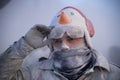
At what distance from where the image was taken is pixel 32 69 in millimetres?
1763

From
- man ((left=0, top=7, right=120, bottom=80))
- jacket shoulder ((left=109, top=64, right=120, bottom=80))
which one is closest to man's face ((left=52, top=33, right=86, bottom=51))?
man ((left=0, top=7, right=120, bottom=80))

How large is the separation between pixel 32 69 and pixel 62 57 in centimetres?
24

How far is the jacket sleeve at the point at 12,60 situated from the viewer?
5.45ft

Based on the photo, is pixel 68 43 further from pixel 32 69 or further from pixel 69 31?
pixel 32 69

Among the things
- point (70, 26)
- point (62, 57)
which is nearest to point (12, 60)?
point (62, 57)

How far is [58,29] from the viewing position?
172 centimetres

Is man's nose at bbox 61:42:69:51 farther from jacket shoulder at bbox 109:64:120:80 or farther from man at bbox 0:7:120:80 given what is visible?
jacket shoulder at bbox 109:64:120:80

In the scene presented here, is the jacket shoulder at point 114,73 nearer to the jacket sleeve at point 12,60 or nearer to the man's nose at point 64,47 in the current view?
the man's nose at point 64,47

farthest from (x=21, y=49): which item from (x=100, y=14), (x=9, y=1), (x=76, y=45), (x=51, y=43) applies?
(x=100, y=14)

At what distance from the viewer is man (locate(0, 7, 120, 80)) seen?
162 cm

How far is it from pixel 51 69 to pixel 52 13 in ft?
3.22

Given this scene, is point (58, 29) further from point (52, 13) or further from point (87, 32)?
point (52, 13)

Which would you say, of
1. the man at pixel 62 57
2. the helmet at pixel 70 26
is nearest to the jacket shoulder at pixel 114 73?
the man at pixel 62 57

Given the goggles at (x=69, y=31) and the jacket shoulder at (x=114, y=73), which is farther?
the goggles at (x=69, y=31)
